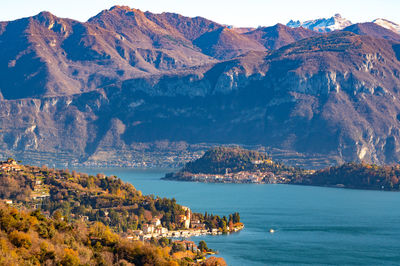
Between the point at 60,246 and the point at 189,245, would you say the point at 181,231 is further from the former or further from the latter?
the point at 60,246

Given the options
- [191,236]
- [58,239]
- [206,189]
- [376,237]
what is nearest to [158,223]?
[191,236]

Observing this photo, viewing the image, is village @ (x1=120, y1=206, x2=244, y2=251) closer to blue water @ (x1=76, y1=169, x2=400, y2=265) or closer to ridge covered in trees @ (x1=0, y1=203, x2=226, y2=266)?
blue water @ (x1=76, y1=169, x2=400, y2=265)

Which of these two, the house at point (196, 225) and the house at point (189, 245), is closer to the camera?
the house at point (189, 245)

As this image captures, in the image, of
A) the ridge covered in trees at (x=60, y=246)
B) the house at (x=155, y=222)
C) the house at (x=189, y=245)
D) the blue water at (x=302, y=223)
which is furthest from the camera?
the house at (x=155, y=222)

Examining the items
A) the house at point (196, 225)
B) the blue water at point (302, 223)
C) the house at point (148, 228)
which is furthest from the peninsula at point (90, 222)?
the blue water at point (302, 223)

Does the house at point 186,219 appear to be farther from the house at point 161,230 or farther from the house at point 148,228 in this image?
the house at point 148,228

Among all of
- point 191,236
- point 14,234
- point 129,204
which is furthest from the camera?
point 129,204

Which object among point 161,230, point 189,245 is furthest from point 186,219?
point 189,245

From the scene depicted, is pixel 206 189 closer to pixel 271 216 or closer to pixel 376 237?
pixel 271 216
